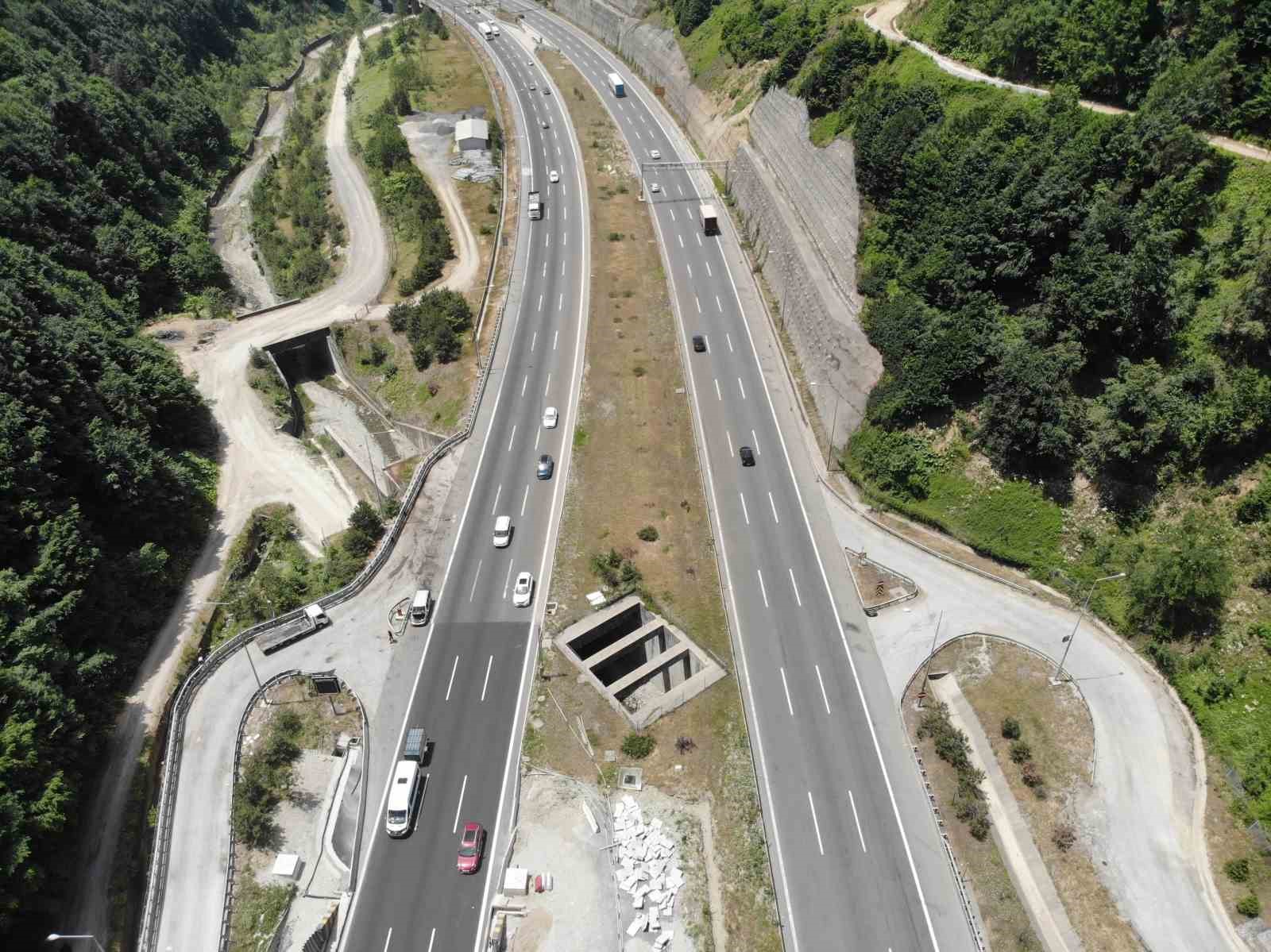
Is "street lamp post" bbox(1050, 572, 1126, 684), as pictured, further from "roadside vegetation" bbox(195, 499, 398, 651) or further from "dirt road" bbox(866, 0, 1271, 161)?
"roadside vegetation" bbox(195, 499, 398, 651)

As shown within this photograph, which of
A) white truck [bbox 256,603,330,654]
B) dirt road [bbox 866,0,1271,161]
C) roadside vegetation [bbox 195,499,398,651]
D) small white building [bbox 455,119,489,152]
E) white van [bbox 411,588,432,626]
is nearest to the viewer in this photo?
dirt road [bbox 866,0,1271,161]

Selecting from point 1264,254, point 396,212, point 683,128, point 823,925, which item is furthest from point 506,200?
point 823,925

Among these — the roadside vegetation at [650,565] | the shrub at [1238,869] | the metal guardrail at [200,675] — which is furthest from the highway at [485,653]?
the shrub at [1238,869]

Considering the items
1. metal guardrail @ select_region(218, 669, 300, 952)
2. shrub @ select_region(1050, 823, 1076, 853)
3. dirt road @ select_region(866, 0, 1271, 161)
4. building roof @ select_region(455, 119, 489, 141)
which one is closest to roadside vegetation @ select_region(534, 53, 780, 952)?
shrub @ select_region(1050, 823, 1076, 853)

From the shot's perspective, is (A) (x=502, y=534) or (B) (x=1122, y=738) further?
(A) (x=502, y=534)

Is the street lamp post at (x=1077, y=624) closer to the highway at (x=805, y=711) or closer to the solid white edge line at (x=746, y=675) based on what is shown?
the highway at (x=805, y=711)

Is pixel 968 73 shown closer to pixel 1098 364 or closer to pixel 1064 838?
pixel 1098 364

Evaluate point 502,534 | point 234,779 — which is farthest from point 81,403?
point 502,534
